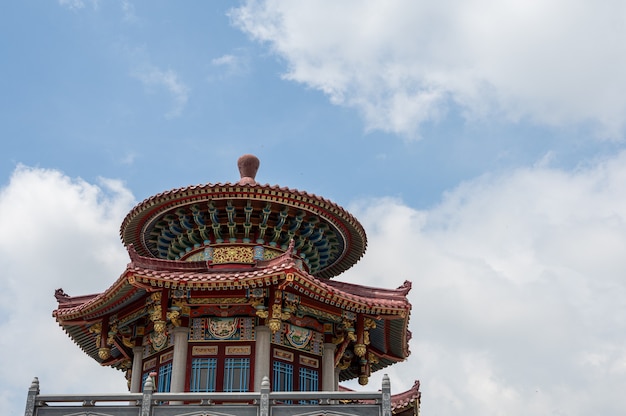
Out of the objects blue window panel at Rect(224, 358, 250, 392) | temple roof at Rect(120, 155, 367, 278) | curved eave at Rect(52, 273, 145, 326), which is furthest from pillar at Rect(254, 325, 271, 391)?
curved eave at Rect(52, 273, 145, 326)

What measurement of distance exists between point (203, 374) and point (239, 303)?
229cm

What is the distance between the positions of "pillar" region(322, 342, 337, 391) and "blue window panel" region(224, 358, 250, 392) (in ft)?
8.72

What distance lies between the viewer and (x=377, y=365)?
29.6 m

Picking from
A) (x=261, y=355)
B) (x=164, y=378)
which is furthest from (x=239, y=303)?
(x=164, y=378)

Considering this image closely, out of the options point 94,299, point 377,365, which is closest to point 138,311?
point 94,299

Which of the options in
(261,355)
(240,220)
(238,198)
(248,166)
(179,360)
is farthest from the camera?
(248,166)

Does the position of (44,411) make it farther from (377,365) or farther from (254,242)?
(377,365)

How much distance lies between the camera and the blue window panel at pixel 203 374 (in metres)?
23.2

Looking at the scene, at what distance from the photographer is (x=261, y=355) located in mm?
23172

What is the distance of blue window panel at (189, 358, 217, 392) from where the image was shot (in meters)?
23.2

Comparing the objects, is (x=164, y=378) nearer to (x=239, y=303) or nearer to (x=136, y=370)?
(x=136, y=370)

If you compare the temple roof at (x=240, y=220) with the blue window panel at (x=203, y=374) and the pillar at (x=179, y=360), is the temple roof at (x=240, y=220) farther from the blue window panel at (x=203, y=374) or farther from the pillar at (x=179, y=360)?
the blue window panel at (x=203, y=374)

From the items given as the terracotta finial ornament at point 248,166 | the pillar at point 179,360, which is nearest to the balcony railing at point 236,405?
the pillar at point 179,360

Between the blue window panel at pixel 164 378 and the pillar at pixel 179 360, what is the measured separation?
2.53ft
